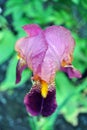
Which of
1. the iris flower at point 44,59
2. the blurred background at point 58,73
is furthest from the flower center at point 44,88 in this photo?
the blurred background at point 58,73

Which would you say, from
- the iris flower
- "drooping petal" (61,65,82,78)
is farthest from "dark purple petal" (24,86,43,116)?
"drooping petal" (61,65,82,78)

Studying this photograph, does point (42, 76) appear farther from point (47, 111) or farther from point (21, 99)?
point (21, 99)

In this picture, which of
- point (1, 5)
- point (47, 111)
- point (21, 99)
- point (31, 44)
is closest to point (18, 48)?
point (31, 44)

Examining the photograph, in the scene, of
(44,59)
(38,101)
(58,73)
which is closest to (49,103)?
(38,101)

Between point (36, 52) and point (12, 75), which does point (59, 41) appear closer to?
point (36, 52)

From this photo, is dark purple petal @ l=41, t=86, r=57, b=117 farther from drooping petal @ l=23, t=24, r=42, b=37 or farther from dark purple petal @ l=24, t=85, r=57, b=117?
drooping petal @ l=23, t=24, r=42, b=37

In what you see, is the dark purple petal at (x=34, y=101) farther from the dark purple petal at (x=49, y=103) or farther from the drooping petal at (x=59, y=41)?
the drooping petal at (x=59, y=41)

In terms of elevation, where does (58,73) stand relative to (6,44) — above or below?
below
